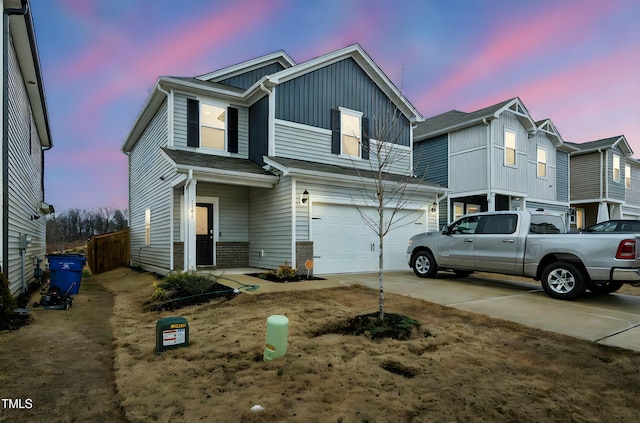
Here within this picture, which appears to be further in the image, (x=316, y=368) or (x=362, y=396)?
(x=316, y=368)

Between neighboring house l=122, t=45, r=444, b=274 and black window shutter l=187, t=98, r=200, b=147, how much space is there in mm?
31

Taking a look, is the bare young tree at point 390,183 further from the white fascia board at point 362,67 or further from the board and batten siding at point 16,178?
the board and batten siding at point 16,178

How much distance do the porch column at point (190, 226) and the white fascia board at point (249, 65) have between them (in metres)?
5.46

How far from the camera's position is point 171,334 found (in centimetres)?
414

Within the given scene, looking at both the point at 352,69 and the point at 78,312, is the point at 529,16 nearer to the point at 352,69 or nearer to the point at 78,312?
the point at 352,69

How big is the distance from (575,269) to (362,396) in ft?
19.9

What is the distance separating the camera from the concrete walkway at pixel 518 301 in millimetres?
4887

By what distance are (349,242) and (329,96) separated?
508 centimetres

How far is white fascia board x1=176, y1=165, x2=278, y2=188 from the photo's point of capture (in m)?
9.07

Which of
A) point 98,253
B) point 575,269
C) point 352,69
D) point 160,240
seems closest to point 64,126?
point 98,253

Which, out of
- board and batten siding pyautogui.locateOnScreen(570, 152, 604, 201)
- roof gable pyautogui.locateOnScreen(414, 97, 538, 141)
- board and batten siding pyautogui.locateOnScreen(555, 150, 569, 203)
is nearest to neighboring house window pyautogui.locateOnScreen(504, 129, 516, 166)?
roof gable pyautogui.locateOnScreen(414, 97, 538, 141)

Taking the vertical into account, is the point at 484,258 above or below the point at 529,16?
below

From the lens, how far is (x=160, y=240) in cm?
1152

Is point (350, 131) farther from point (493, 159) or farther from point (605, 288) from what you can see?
point (605, 288)
